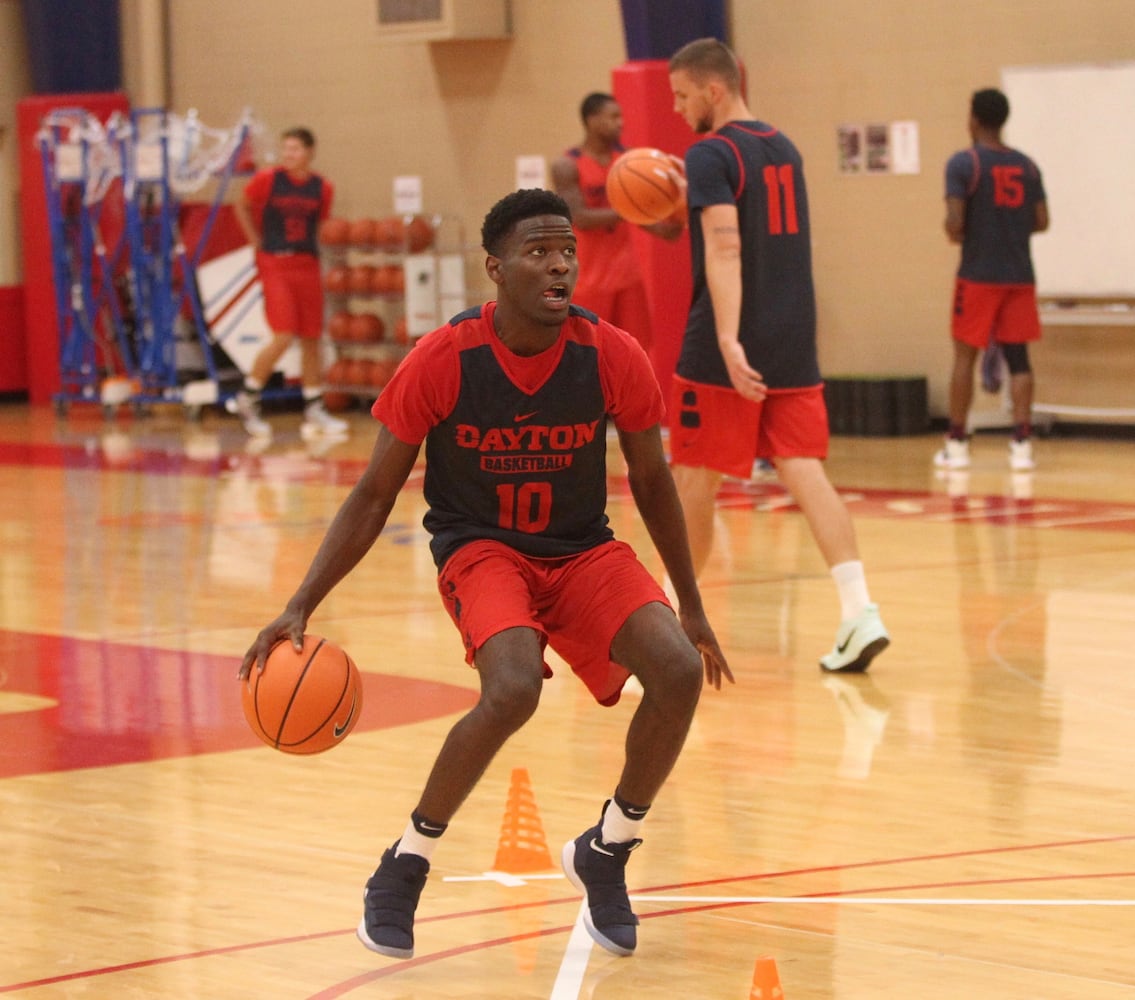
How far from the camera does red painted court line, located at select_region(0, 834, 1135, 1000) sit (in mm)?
4023

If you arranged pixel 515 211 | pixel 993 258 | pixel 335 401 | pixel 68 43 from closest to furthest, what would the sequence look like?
pixel 515 211
pixel 993 258
pixel 335 401
pixel 68 43

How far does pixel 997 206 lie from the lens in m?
12.3

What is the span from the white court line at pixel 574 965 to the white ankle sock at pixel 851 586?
2.66 meters

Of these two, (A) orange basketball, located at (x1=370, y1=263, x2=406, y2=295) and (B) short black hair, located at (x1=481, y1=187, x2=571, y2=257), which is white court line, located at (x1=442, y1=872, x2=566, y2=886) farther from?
(A) orange basketball, located at (x1=370, y1=263, x2=406, y2=295)

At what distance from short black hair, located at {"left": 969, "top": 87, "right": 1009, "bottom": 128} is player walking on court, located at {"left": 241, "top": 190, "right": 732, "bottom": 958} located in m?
8.28

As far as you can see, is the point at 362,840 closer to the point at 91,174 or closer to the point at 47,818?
the point at 47,818

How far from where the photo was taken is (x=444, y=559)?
4355 mm

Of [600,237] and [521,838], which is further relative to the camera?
[600,237]

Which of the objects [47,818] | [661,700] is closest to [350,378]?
[47,818]

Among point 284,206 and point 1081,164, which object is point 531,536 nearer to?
point 1081,164

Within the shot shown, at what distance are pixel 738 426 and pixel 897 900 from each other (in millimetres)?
2638

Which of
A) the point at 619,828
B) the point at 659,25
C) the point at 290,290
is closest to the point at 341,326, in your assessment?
the point at 290,290

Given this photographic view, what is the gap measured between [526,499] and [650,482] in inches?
10.6

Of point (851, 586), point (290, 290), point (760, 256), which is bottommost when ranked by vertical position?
point (851, 586)
